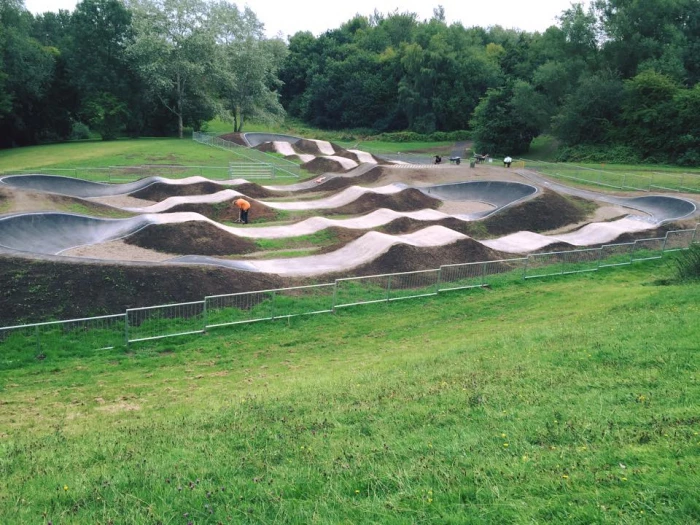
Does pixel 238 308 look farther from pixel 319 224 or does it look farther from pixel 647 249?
pixel 647 249

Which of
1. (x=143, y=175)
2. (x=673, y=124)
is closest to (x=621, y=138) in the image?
(x=673, y=124)

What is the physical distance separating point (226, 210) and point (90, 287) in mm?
16203

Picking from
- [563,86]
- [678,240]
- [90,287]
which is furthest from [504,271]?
[563,86]

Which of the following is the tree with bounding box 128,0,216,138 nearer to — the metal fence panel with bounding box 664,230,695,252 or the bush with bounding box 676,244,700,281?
the metal fence panel with bounding box 664,230,695,252

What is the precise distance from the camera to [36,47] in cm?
6431

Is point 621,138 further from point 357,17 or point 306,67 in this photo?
point 357,17

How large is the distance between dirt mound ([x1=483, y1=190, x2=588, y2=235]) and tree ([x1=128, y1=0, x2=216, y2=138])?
44100 mm

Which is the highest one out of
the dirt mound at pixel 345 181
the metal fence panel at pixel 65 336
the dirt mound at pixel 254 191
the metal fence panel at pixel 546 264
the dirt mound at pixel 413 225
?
the dirt mound at pixel 345 181

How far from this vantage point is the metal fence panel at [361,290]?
19297 mm

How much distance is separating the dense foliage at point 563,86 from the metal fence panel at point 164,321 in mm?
51006

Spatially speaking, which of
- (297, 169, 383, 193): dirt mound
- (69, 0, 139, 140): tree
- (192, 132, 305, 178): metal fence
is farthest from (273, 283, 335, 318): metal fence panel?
(69, 0, 139, 140): tree

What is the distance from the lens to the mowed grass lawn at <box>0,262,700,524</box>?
5.44m

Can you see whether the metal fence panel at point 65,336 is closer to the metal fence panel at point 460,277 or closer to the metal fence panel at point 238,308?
the metal fence panel at point 238,308

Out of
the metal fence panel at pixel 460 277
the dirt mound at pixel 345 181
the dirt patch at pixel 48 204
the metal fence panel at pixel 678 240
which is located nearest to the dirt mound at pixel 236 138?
the dirt mound at pixel 345 181
